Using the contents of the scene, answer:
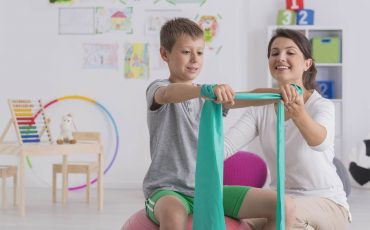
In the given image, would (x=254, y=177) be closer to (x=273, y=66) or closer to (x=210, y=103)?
(x=273, y=66)

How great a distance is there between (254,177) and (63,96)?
2.46 m

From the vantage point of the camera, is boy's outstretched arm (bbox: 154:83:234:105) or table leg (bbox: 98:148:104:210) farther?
table leg (bbox: 98:148:104:210)

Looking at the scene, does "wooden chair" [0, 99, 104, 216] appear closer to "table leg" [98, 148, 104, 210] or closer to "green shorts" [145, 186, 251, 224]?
"table leg" [98, 148, 104, 210]

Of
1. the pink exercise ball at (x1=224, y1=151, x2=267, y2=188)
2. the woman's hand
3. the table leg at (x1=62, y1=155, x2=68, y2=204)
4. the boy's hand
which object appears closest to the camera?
the boy's hand

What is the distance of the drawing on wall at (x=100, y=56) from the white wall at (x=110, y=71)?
0.05 meters

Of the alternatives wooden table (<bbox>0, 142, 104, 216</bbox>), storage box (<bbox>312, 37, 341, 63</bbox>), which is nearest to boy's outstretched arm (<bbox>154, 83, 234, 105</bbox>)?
wooden table (<bbox>0, 142, 104, 216</bbox>)

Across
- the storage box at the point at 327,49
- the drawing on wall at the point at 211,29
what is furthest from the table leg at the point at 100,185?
the storage box at the point at 327,49

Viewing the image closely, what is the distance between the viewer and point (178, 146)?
236 centimetres

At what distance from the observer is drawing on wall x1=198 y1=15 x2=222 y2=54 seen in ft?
19.5

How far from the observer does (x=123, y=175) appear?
6.00 meters

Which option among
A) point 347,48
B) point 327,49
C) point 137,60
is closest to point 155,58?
point 137,60

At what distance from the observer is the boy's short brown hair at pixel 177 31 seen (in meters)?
2.46

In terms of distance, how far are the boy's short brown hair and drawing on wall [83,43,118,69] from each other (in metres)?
3.51

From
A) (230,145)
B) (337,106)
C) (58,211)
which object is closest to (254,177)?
(58,211)
